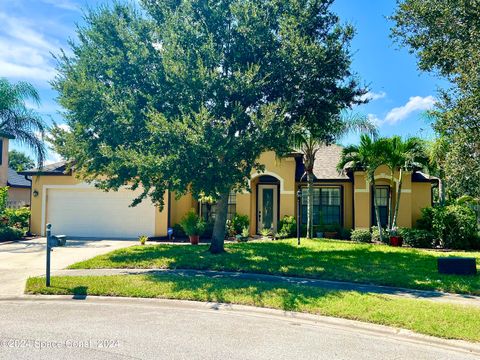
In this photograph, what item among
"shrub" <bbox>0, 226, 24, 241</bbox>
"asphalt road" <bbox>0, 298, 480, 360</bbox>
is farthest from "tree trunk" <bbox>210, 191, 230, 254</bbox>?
"shrub" <bbox>0, 226, 24, 241</bbox>

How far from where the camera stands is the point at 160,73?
11438mm

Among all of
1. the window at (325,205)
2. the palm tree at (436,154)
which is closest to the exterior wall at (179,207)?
the window at (325,205)

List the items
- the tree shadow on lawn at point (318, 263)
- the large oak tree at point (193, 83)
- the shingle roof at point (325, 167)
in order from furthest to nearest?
1. the shingle roof at point (325, 167)
2. the large oak tree at point (193, 83)
3. the tree shadow on lawn at point (318, 263)

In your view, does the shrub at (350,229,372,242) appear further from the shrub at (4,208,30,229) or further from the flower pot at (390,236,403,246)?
the shrub at (4,208,30,229)

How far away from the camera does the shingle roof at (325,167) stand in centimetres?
2002

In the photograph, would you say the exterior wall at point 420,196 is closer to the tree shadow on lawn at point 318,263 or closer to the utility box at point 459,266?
the tree shadow on lawn at point 318,263

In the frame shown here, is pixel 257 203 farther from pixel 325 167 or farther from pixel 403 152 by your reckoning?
pixel 403 152

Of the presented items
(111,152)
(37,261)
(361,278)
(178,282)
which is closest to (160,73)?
(111,152)

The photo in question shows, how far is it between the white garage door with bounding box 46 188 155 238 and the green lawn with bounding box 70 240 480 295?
4.90 meters

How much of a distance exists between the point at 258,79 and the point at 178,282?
6.58m

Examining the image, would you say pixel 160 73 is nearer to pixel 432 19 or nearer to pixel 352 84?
pixel 352 84

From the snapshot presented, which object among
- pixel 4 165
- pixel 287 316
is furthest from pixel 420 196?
pixel 4 165

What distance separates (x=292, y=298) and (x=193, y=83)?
6.58m

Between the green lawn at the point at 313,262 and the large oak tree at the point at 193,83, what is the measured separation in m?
2.13
